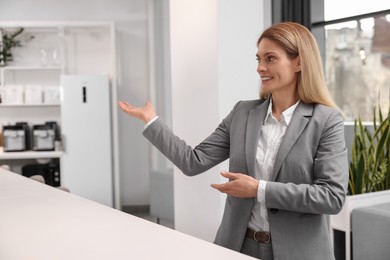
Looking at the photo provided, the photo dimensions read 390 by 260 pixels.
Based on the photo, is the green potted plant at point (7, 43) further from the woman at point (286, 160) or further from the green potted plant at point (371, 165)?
the woman at point (286, 160)

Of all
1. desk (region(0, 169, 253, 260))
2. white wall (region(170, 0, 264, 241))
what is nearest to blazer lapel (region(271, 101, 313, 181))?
desk (region(0, 169, 253, 260))

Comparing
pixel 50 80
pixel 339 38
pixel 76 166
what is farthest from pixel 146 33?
pixel 339 38

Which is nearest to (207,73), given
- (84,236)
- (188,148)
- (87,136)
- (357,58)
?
(188,148)

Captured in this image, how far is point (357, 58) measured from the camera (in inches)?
243

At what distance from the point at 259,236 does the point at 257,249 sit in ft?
0.14

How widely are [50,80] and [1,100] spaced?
2.23ft

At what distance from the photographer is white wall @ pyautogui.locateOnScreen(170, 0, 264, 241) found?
8.53ft

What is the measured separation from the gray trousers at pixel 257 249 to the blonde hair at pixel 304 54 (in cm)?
49

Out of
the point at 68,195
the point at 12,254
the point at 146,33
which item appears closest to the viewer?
the point at 12,254

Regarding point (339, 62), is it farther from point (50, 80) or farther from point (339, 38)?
point (50, 80)

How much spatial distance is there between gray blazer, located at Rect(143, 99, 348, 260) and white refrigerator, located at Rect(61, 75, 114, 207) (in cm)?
491

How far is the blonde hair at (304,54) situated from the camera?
1721mm

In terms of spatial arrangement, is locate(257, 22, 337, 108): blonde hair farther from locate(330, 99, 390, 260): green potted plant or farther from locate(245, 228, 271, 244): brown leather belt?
locate(330, 99, 390, 260): green potted plant

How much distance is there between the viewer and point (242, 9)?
2.65m
